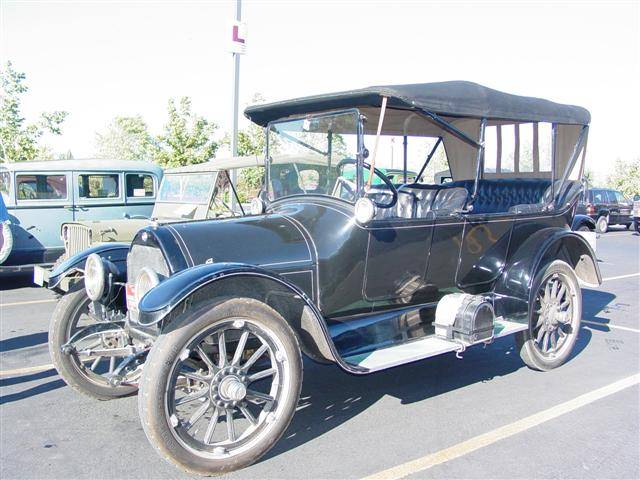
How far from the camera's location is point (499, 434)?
346 cm

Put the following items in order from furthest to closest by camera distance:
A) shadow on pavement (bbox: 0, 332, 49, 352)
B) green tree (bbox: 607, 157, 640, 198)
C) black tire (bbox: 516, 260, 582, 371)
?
green tree (bbox: 607, 157, 640, 198) < shadow on pavement (bbox: 0, 332, 49, 352) < black tire (bbox: 516, 260, 582, 371)

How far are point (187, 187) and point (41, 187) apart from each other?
7.63 ft

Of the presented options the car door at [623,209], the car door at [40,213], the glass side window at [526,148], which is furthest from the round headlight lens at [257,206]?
the car door at [623,209]

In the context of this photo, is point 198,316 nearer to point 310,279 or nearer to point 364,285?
point 310,279

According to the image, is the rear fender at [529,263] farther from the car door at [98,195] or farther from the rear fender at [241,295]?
the car door at [98,195]

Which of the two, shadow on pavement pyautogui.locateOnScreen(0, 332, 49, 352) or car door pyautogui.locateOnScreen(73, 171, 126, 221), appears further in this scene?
car door pyautogui.locateOnScreen(73, 171, 126, 221)

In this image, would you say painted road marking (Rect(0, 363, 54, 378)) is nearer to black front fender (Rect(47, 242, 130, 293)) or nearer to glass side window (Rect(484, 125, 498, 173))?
black front fender (Rect(47, 242, 130, 293))

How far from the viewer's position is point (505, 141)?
5.62m

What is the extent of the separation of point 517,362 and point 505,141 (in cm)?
215

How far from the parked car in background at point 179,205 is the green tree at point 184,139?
263 inches

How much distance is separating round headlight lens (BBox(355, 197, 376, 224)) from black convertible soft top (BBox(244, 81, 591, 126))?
0.69 m

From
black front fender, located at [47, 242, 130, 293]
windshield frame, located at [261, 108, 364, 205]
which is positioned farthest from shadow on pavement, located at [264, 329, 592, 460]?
black front fender, located at [47, 242, 130, 293]

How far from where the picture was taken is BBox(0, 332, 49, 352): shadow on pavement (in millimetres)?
5148

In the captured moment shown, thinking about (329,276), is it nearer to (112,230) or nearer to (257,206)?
(257,206)
